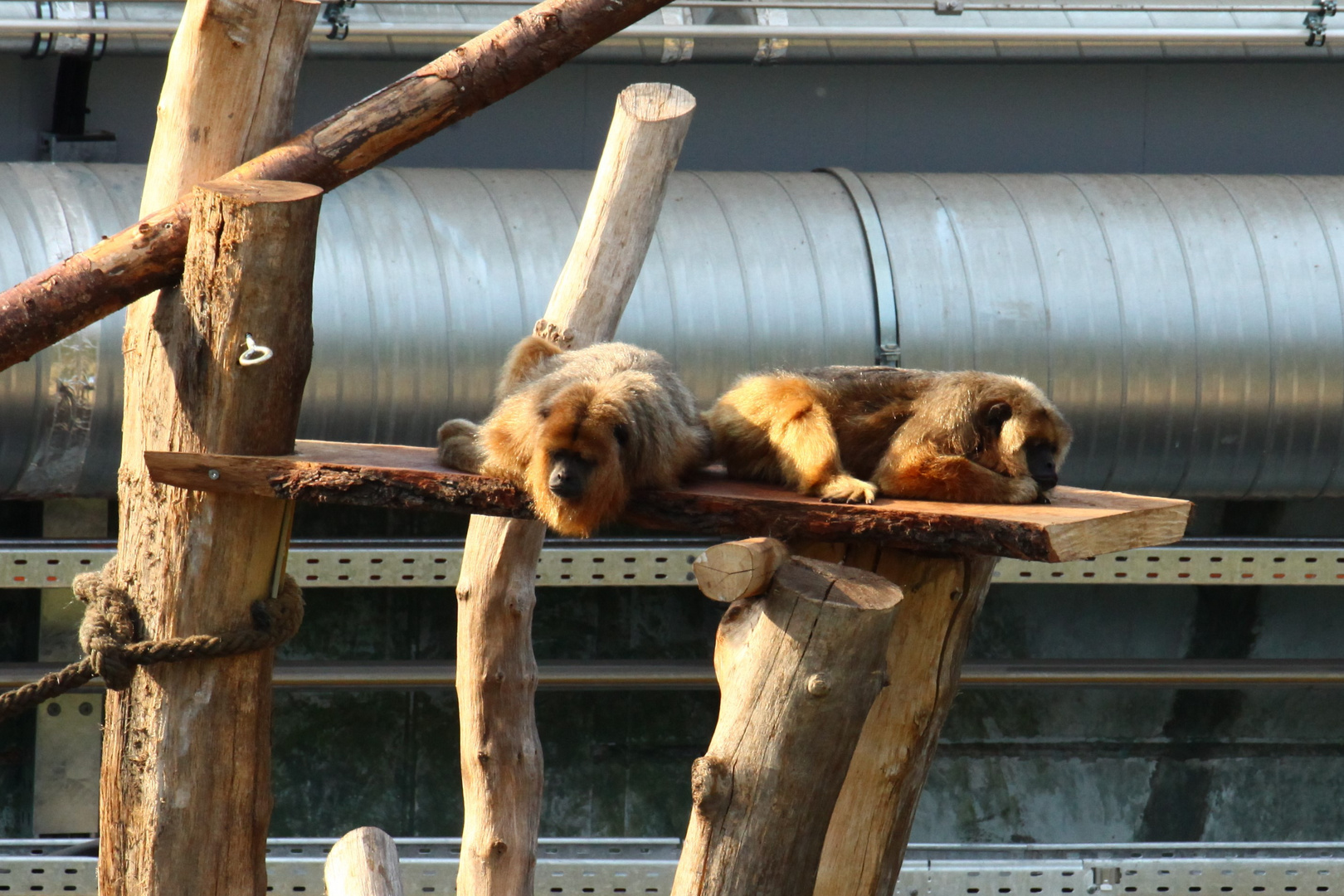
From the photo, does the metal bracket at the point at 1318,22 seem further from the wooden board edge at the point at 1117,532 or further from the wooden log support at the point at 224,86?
the wooden log support at the point at 224,86

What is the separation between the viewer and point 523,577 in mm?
3703

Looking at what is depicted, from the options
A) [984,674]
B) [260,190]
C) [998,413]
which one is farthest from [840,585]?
[984,674]

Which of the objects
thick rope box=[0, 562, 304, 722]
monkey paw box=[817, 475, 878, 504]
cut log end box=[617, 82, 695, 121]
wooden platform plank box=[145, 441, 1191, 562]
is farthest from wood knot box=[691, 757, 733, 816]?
cut log end box=[617, 82, 695, 121]

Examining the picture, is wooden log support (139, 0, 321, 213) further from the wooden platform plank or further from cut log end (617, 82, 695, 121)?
cut log end (617, 82, 695, 121)

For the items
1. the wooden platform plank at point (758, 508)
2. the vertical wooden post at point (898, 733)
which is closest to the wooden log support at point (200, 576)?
the wooden platform plank at point (758, 508)

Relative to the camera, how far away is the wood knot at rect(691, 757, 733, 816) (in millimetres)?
2078

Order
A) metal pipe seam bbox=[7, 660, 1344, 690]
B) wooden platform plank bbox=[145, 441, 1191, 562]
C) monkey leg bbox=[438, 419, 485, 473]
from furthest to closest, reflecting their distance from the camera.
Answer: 1. metal pipe seam bbox=[7, 660, 1344, 690]
2. monkey leg bbox=[438, 419, 485, 473]
3. wooden platform plank bbox=[145, 441, 1191, 562]

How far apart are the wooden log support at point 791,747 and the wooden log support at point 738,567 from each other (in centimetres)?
3

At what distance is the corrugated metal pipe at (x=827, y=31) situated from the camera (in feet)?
15.9

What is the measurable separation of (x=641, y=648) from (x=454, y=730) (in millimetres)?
804

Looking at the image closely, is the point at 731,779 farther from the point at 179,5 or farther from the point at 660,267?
the point at 179,5

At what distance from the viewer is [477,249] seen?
15.2 feet

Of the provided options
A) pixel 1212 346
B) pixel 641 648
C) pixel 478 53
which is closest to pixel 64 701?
pixel 641 648

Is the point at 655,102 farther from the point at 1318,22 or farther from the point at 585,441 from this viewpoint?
the point at 1318,22
